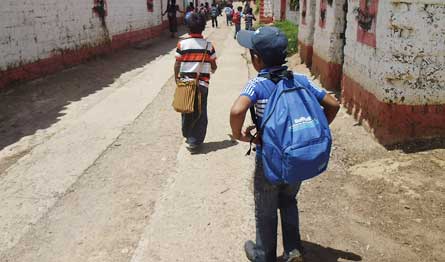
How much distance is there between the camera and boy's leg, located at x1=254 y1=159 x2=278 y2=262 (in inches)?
115

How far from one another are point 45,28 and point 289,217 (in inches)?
384

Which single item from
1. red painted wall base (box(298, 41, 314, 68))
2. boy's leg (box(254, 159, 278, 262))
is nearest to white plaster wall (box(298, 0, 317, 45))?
red painted wall base (box(298, 41, 314, 68))

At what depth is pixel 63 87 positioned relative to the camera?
9875mm

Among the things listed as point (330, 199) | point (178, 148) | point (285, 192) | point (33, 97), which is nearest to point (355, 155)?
point (330, 199)

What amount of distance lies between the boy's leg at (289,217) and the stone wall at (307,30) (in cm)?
899

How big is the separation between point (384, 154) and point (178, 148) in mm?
2652

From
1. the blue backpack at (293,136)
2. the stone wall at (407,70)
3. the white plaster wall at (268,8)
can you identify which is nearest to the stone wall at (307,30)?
the stone wall at (407,70)

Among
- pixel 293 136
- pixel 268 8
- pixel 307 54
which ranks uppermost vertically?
pixel 268 8

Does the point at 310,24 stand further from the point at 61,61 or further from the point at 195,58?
the point at 195,58

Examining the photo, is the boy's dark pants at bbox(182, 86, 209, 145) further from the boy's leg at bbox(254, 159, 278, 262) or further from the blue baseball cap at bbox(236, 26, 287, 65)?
the blue baseball cap at bbox(236, 26, 287, 65)

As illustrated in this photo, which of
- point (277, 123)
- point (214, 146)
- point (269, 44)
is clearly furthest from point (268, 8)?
point (277, 123)

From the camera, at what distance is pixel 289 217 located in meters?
3.10

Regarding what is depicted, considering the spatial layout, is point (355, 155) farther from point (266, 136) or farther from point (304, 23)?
point (304, 23)

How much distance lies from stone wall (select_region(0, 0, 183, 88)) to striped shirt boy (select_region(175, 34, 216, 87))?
17.7ft
